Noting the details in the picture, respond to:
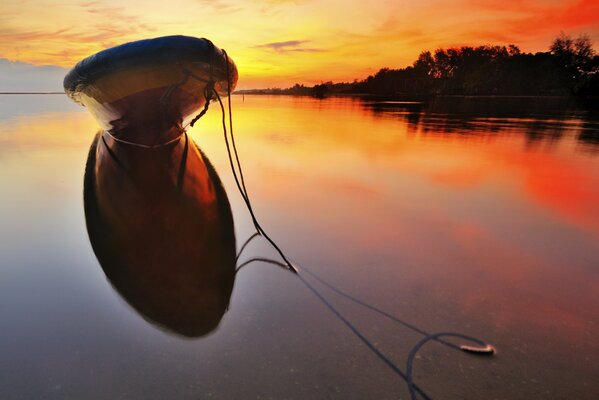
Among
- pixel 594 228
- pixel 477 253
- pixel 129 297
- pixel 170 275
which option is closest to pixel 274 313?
pixel 170 275

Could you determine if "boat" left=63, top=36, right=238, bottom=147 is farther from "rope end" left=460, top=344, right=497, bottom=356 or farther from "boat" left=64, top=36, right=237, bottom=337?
"rope end" left=460, top=344, right=497, bottom=356

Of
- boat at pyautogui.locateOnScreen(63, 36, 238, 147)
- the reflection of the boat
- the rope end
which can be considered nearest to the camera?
the rope end

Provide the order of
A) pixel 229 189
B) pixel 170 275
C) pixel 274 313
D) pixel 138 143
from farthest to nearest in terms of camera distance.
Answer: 1. pixel 229 189
2. pixel 138 143
3. pixel 170 275
4. pixel 274 313

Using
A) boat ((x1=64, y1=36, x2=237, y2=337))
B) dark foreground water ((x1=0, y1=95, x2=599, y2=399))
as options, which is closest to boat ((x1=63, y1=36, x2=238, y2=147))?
boat ((x1=64, y1=36, x2=237, y2=337))

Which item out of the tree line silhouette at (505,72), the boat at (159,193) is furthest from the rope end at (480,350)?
the tree line silhouette at (505,72)

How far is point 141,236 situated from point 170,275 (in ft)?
2.72

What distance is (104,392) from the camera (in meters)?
1.88

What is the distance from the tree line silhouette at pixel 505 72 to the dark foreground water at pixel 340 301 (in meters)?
78.2

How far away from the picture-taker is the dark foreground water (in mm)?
1980

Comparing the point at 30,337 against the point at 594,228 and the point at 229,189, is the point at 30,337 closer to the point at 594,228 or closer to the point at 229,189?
the point at 229,189

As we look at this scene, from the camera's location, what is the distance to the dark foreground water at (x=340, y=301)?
1.98 metres

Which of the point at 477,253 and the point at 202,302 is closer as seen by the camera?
the point at 202,302

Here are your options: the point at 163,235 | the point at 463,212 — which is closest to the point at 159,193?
the point at 163,235

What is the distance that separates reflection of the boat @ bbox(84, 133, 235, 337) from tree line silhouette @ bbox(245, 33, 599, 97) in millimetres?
80660
